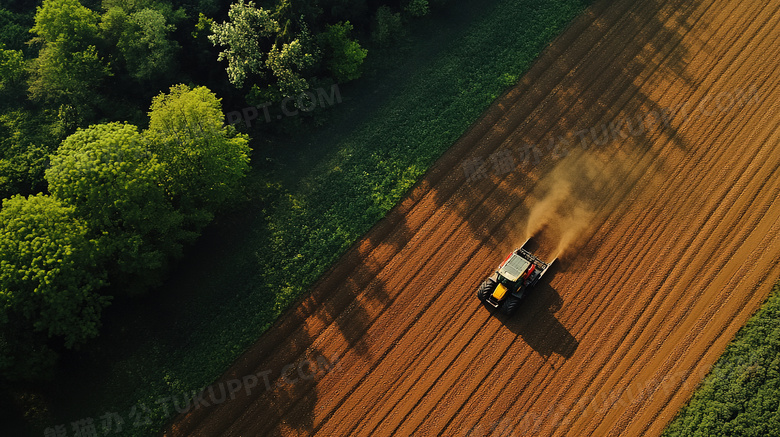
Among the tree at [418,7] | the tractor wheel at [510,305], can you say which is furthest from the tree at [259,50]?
the tractor wheel at [510,305]

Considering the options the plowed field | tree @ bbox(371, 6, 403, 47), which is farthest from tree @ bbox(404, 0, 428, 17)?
the plowed field

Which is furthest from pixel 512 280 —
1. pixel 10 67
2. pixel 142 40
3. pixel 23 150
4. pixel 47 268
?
pixel 10 67

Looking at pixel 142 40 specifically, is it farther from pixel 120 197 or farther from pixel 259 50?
pixel 120 197

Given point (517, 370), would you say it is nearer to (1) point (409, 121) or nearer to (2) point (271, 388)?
(2) point (271, 388)

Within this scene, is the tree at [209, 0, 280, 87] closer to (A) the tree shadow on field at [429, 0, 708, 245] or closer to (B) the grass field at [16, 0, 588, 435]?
(B) the grass field at [16, 0, 588, 435]

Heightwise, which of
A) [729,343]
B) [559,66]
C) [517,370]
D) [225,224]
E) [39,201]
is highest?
[559,66]

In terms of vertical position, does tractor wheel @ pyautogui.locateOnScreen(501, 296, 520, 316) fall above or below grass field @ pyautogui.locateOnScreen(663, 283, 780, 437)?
below

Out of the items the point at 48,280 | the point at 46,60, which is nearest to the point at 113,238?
the point at 48,280
